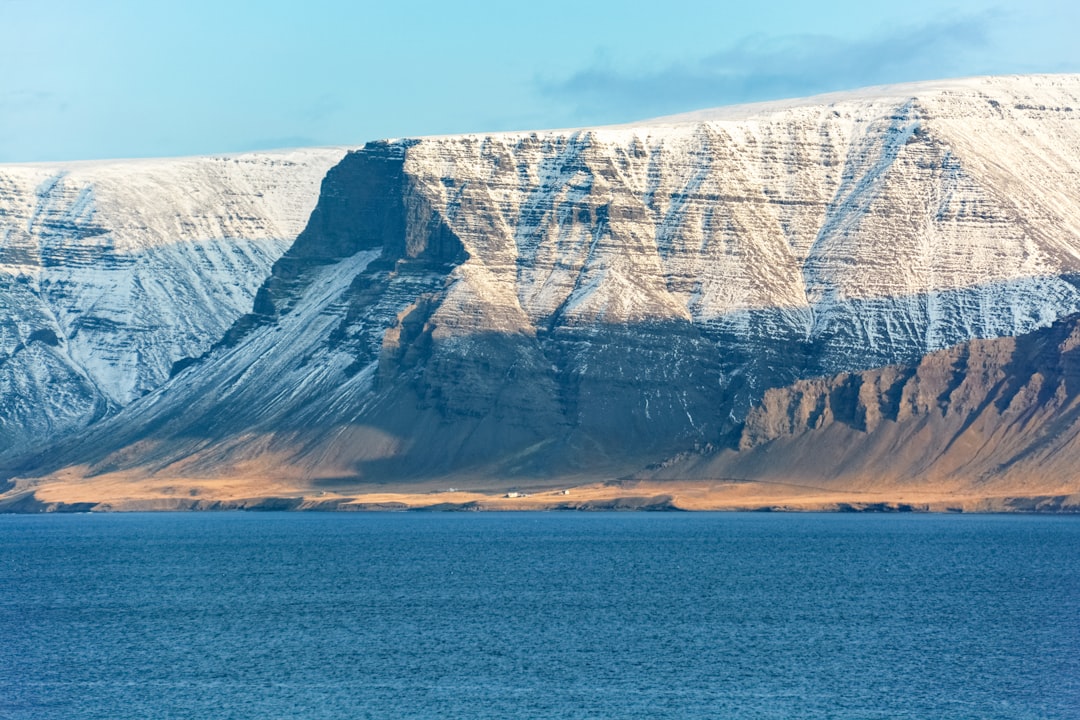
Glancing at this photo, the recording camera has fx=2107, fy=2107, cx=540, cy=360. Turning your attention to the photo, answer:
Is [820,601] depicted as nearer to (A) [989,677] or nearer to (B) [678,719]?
(A) [989,677]

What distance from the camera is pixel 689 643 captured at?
136m

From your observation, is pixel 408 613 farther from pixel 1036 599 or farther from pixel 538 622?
pixel 1036 599

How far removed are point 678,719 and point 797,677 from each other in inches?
534

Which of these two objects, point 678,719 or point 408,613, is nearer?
point 678,719

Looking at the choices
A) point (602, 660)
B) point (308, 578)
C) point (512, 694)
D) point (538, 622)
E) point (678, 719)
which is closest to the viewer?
point (678, 719)

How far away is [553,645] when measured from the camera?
135m

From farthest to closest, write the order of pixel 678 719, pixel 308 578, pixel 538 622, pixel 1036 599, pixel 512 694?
pixel 308 578 → pixel 1036 599 → pixel 538 622 → pixel 512 694 → pixel 678 719

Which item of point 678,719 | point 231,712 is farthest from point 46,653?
point 678,719

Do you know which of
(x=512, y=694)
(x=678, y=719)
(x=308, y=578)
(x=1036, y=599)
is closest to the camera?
(x=678, y=719)

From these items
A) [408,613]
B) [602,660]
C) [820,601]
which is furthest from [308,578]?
[602,660]

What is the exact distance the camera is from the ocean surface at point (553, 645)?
113875 mm

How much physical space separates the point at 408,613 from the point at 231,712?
43.6 m

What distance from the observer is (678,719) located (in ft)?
359

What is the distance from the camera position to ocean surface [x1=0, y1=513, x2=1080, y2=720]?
374ft
